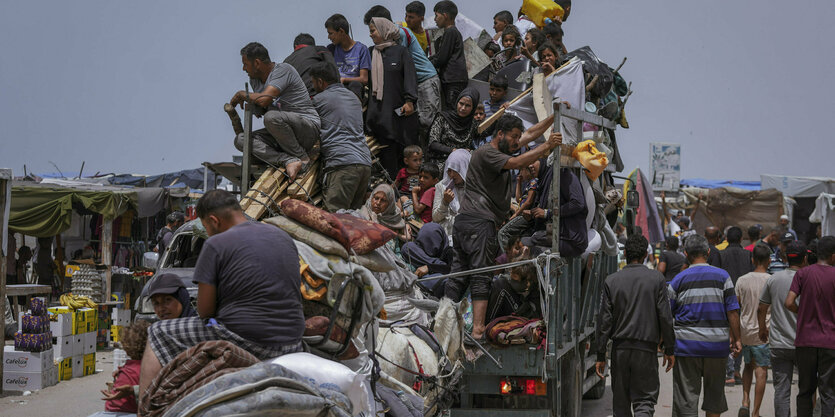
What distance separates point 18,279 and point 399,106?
14170 millimetres

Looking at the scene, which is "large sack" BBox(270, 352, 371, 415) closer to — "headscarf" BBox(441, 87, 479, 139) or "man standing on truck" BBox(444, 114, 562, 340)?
"man standing on truck" BBox(444, 114, 562, 340)

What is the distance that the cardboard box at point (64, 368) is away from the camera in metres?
12.4

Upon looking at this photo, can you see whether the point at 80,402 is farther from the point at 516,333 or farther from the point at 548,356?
the point at 548,356

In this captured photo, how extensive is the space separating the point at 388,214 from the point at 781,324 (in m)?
4.29

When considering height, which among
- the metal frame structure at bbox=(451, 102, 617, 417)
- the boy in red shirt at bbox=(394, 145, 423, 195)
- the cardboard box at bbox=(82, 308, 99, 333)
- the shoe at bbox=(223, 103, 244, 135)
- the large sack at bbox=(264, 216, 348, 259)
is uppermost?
the shoe at bbox=(223, 103, 244, 135)

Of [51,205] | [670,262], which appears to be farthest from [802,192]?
[51,205]

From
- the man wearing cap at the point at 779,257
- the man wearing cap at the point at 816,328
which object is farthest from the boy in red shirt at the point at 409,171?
the man wearing cap at the point at 779,257

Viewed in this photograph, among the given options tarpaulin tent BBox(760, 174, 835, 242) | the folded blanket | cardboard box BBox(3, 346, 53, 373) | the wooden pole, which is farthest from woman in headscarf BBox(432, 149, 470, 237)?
tarpaulin tent BBox(760, 174, 835, 242)

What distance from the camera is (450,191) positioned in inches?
370

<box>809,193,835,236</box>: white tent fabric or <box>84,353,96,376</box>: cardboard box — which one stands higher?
<box>809,193,835,236</box>: white tent fabric

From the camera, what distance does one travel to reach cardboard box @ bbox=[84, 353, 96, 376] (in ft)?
42.9

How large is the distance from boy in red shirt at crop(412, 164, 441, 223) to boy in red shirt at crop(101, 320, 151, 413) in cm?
509

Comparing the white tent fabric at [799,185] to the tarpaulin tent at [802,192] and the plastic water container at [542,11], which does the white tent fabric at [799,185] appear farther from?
the plastic water container at [542,11]

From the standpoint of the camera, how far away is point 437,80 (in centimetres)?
1126
